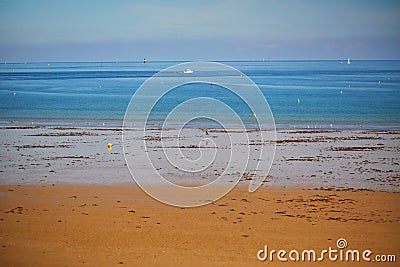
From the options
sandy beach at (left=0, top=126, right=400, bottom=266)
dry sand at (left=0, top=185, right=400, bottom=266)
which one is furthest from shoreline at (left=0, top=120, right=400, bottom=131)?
dry sand at (left=0, top=185, right=400, bottom=266)

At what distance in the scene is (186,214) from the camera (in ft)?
46.6

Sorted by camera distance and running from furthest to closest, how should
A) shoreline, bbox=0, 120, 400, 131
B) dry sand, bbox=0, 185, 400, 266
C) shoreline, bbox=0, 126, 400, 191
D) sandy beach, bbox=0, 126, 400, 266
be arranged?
shoreline, bbox=0, 120, 400, 131 → shoreline, bbox=0, 126, 400, 191 → sandy beach, bbox=0, 126, 400, 266 → dry sand, bbox=0, 185, 400, 266

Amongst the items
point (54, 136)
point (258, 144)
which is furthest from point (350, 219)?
point (54, 136)
